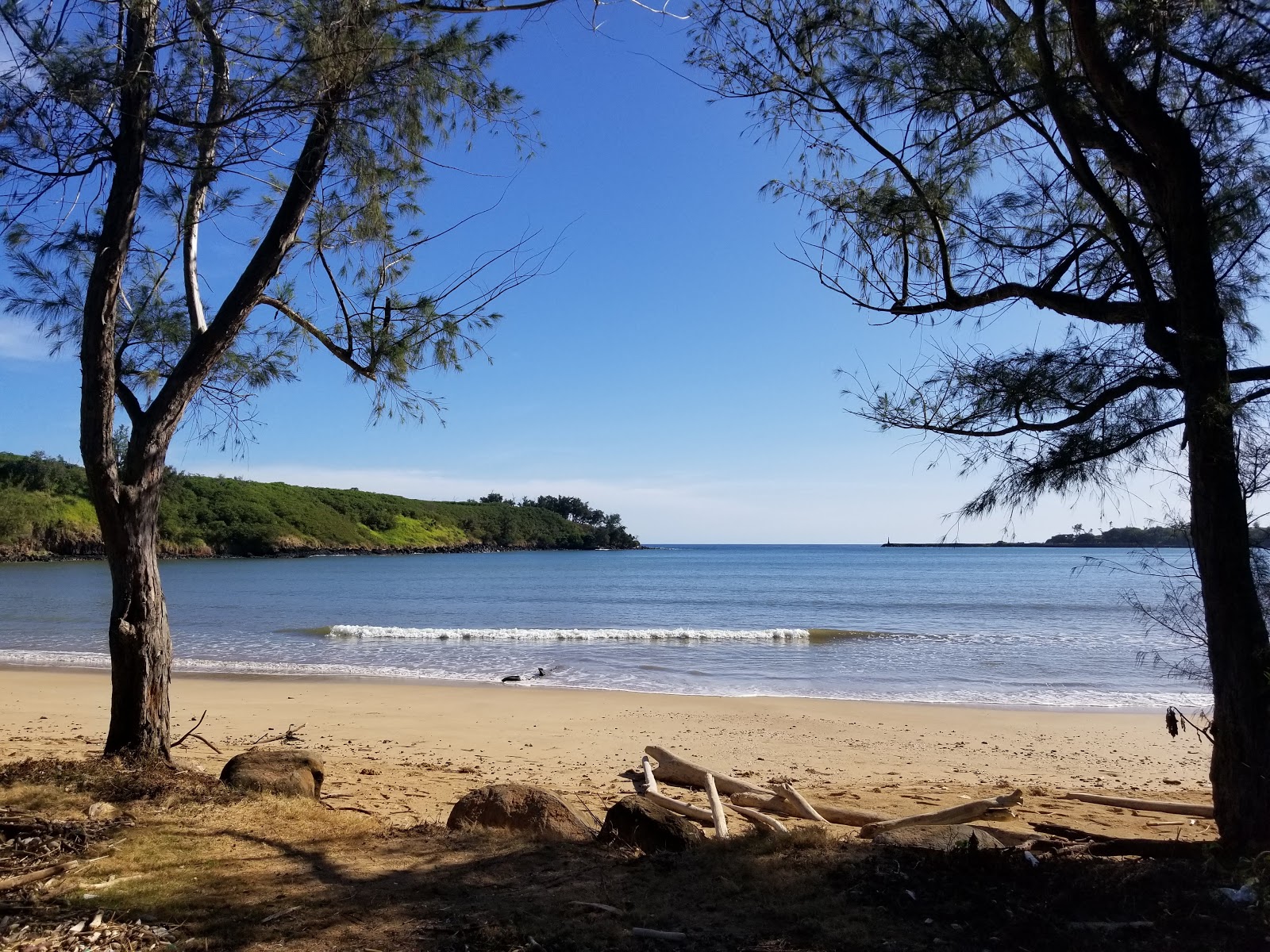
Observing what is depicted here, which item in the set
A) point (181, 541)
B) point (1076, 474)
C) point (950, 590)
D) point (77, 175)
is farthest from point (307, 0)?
point (181, 541)

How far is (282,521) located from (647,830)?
A: 329 feet

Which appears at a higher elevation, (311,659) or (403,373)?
(403,373)

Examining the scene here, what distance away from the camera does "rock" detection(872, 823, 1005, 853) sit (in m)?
4.15

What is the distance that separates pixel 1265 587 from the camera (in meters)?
3.86

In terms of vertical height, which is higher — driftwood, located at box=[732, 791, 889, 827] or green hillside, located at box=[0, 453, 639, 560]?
green hillside, located at box=[0, 453, 639, 560]

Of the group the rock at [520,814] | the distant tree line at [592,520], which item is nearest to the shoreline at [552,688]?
the rock at [520,814]

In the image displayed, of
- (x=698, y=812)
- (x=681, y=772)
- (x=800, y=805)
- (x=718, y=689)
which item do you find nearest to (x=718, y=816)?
(x=698, y=812)

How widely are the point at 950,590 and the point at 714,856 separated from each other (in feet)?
143

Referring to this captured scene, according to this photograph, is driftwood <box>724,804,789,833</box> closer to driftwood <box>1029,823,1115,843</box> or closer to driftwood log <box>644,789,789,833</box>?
driftwood log <box>644,789,789,833</box>

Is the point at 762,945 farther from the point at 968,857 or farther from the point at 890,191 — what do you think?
the point at 890,191

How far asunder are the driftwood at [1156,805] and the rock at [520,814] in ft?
13.9

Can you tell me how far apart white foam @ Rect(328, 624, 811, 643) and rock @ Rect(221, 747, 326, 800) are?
17470 mm

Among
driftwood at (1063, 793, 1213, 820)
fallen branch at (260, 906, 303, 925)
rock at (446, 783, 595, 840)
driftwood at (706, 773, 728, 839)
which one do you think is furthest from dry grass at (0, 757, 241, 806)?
driftwood at (1063, 793, 1213, 820)

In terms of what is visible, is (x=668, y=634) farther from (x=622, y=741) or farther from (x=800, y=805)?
(x=800, y=805)
